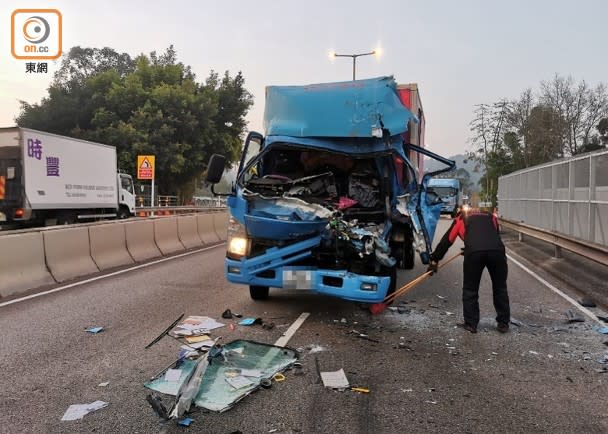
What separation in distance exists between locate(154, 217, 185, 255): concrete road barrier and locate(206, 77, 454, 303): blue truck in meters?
6.45

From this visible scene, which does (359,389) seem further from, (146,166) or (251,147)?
(146,166)

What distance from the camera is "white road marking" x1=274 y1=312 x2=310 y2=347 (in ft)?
18.3

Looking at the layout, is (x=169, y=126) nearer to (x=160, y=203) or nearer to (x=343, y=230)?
(x=160, y=203)

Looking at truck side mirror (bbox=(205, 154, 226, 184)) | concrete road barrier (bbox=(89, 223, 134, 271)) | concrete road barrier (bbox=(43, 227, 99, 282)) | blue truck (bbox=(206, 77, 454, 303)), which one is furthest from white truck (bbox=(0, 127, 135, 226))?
truck side mirror (bbox=(205, 154, 226, 184))

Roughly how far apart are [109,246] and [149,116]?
26493 millimetres

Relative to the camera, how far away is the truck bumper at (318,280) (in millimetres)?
6027

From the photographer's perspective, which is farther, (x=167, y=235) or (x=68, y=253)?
(x=167, y=235)

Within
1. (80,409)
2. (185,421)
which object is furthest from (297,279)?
(80,409)

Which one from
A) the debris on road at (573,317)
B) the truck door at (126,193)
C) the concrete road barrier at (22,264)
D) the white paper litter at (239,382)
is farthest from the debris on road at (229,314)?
the truck door at (126,193)

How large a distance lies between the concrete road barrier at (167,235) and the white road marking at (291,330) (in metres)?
7.40

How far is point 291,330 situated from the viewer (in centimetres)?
608

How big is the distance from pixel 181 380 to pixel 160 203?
35654 mm

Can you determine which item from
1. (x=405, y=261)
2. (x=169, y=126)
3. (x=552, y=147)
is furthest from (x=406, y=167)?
(x=552, y=147)

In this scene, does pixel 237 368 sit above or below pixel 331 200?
below
